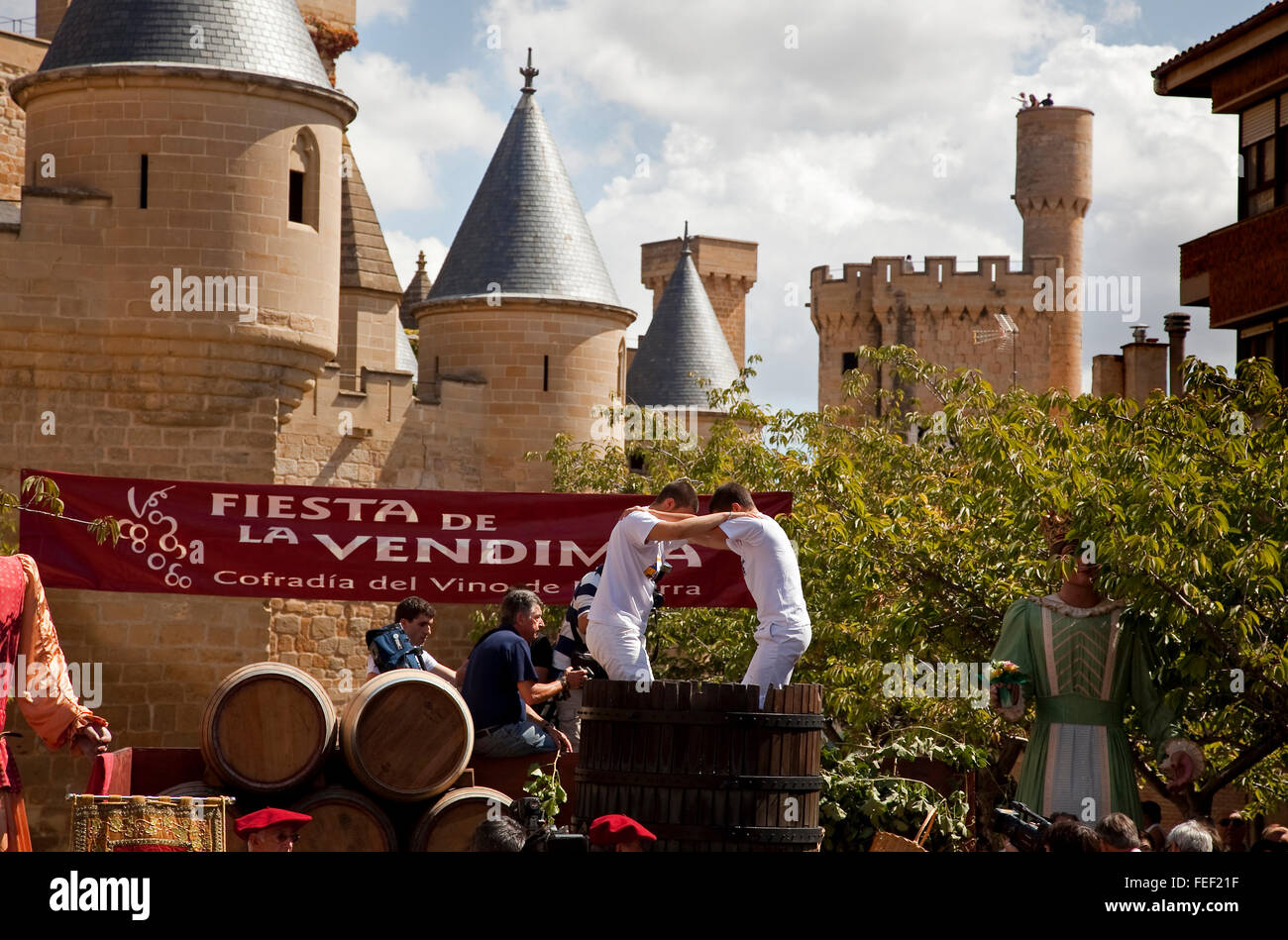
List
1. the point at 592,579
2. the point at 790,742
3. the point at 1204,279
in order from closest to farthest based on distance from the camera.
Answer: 1. the point at 790,742
2. the point at 592,579
3. the point at 1204,279

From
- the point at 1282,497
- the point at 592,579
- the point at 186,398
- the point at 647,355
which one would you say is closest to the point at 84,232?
the point at 186,398

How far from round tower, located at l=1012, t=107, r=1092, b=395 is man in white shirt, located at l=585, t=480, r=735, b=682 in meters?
60.8

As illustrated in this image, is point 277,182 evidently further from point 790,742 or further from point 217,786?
point 790,742

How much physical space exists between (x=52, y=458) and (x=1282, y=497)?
13599mm

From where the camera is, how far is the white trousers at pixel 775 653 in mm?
7535

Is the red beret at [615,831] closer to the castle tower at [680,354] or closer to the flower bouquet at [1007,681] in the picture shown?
the flower bouquet at [1007,681]

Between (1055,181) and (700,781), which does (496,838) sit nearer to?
(700,781)

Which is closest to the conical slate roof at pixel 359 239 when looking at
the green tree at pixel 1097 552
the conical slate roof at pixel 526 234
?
the conical slate roof at pixel 526 234

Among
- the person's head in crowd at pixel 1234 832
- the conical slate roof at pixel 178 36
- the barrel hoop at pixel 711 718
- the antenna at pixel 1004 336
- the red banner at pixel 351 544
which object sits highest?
the antenna at pixel 1004 336

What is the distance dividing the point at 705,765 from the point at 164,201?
538 inches

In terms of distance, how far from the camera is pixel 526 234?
26.8 meters

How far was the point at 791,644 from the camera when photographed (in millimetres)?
7605

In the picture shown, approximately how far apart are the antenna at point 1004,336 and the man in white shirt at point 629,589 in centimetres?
5643
